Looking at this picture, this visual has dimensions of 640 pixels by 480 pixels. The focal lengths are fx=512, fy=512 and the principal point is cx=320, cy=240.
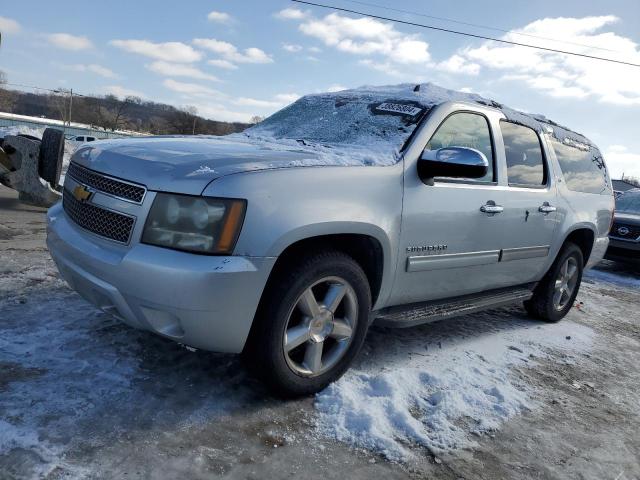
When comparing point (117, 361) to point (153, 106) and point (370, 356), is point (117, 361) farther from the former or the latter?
point (153, 106)


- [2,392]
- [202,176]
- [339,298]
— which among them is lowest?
[2,392]

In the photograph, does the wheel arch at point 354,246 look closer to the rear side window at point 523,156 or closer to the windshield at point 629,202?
the rear side window at point 523,156

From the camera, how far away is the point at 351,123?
353 cm

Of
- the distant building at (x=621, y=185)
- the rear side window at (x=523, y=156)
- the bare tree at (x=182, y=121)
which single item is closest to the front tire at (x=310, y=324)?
the rear side window at (x=523, y=156)

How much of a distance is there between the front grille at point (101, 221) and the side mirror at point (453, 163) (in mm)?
1654

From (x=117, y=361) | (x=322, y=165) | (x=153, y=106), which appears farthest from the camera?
(x=153, y=106)

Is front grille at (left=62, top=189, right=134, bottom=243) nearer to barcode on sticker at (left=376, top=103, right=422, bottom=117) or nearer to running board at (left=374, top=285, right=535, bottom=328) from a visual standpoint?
running board at (left=374, top=285, right=535, bottom=328)

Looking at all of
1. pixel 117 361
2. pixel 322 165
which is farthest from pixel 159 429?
pixel 322 165

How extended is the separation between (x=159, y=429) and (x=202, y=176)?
1145 mm

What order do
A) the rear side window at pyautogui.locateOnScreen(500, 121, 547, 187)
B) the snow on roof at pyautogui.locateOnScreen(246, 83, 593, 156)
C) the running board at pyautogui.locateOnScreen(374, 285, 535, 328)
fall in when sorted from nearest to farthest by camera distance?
the running board at pyautogui.locateOnScreen(374, 285, 535, 328) → the snow on roof at pyautogui.locateOnScreen(246, 83, 593, 156) → the rear side window at pyautogui.locateOnScreen(500, 121, 547, 187)

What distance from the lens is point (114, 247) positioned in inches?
95.0

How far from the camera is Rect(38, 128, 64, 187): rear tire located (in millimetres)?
7066

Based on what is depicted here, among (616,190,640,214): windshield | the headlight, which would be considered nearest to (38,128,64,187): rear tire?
A: the headlight

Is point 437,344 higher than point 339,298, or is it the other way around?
point 339,298
